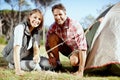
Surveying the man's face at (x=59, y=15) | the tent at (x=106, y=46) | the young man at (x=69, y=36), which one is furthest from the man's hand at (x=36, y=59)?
the tent at (x=106, y=46)

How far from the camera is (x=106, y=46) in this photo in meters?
4.91

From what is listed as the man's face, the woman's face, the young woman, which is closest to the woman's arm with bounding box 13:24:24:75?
the young woman

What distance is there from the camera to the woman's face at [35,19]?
4637mm

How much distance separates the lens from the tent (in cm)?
479

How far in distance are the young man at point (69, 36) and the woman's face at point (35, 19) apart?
25cm

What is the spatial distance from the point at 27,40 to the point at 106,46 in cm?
120

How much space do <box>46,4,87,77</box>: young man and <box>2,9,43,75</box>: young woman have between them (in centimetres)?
28

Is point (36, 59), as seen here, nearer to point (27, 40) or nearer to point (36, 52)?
Answer: point (36, 52)

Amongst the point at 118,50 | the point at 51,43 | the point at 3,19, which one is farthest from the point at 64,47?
the point at 3,19

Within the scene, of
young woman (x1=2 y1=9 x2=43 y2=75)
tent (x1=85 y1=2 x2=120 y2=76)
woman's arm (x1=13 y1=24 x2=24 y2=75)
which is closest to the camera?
woman's arm (x1=13 y1=24 x2=24 y2=75)

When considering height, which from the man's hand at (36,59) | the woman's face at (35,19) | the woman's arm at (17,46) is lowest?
the man's hand at (36,59)

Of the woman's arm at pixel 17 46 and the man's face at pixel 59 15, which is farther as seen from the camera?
the man's face at pixel 59 15

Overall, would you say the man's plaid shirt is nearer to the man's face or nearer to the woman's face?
the man's face

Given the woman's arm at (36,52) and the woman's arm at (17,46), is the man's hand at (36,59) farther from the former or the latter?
the woman's arm at (17,46)
